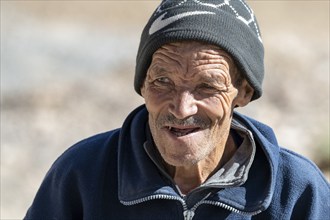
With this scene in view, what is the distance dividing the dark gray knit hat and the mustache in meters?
0.22

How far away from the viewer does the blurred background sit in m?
7.03

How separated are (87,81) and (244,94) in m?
5.19

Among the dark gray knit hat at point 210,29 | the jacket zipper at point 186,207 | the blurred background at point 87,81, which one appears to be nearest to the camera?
the dark gray knit hat at point 210,29

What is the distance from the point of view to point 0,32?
991 centimetres

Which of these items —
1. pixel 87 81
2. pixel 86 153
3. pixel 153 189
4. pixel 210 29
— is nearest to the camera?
pixel 210 29

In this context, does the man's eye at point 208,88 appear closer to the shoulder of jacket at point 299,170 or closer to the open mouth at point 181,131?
the open mouth at point 181,131

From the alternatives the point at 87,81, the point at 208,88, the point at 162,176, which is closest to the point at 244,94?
the point at 208,88

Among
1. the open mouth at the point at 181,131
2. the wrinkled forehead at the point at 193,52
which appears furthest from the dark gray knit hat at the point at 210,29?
the open mouth at the point at 181,131

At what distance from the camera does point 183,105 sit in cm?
310

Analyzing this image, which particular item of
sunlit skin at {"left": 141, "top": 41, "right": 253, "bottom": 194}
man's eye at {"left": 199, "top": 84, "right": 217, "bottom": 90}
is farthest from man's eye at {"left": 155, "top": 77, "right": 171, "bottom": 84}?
man's eye at {"left": 199, "top": 84, "right": 217, "bottom": 90}

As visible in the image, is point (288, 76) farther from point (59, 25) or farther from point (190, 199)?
point (190, 199)

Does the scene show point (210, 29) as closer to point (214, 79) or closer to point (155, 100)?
point (214, 79)

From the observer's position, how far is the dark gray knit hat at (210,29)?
3.09 meters

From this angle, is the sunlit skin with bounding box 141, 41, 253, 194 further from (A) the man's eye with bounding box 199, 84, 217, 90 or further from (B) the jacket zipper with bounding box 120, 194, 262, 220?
(B) the jacket zipper with bounding box 120, 194, 262, 220
